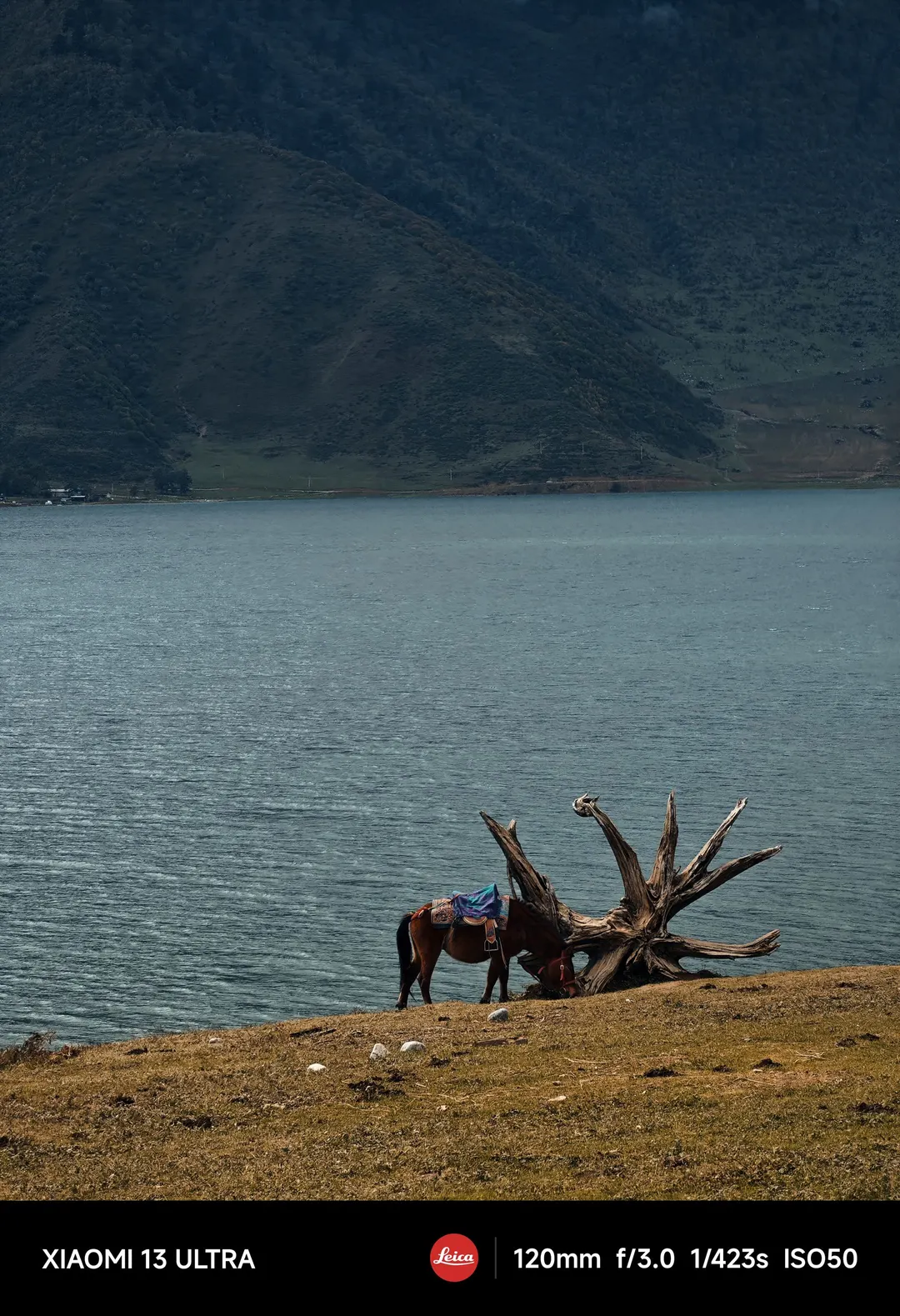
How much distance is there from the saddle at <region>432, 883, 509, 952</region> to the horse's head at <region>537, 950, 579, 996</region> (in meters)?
0.99

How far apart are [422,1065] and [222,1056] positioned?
→ 3491 mm

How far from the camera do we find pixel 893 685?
3263 inches

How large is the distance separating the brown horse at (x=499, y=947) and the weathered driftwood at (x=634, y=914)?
32 cm

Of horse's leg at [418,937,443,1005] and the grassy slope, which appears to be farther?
horse's leg at [418,937,443,1005]

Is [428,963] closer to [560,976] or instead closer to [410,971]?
[410,971]

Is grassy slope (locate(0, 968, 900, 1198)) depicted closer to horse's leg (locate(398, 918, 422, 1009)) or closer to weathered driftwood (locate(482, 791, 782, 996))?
horse's leg (locate(398, 918, 422, 1009))

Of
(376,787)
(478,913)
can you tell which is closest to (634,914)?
(478,913)

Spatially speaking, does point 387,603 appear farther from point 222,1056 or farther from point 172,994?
point 222,1056

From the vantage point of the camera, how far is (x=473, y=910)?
2748 cm

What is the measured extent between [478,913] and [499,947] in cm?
70

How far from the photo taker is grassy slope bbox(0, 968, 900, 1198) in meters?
15.6
